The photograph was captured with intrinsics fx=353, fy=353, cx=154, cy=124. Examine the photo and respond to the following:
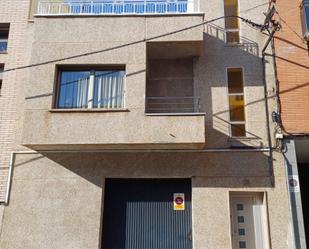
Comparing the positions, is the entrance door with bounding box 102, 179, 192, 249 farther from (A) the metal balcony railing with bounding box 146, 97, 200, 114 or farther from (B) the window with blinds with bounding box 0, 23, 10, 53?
(B) the window with blinds with bounding box 0, 23, 10, 53

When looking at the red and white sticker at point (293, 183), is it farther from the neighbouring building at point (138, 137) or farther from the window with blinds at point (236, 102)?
the window with blinds at point (236, 102)

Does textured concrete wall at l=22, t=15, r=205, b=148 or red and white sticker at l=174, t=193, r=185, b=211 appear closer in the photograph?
textured concrete wall at l=22, t=15, r=205, b=148

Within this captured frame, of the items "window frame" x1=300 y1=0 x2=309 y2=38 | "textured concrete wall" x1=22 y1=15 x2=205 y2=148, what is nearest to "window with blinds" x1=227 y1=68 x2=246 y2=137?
"textured concrete wall" x1=22 y1=15 x2=205 y2=148

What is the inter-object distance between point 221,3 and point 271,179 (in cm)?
562

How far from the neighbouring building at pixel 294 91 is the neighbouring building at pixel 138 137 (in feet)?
0.81

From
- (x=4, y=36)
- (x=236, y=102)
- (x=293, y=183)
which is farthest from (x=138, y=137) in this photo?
(x=4, y=36)

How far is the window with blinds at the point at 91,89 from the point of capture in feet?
32.1

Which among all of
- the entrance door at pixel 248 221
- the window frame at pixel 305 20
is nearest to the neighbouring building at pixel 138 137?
the entrance door at pixel 248 221

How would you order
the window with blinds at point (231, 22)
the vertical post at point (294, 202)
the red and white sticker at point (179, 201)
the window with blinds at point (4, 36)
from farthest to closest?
the window with blinds at point (4, 36) → the window with blinds at point (231, 22) → the red and white sticker at point (179, 201) → the vertical post at point (294, 202)

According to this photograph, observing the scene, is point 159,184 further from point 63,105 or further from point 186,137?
point 63,105

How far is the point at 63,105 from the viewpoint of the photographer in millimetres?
9844

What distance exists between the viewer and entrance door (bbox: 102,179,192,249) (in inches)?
373

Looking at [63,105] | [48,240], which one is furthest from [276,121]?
[48,240]

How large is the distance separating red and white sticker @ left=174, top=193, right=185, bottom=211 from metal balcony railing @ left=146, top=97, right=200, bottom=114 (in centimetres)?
240
